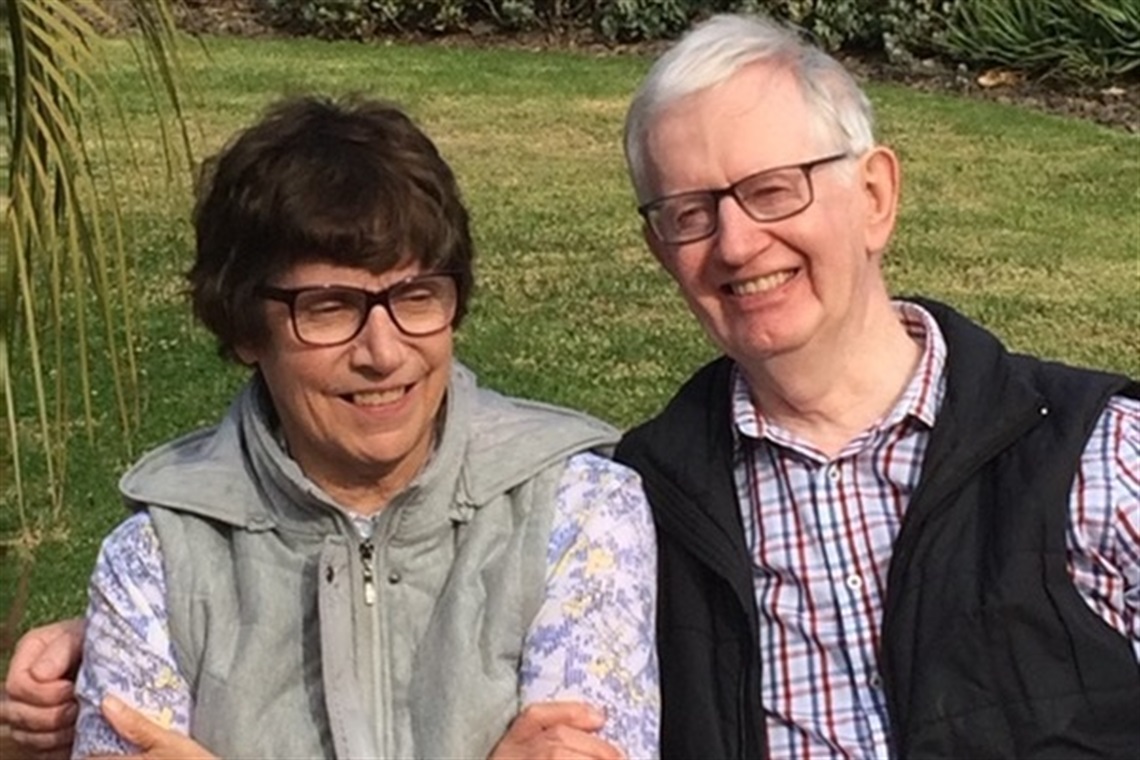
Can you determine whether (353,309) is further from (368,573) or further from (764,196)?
(764,196)

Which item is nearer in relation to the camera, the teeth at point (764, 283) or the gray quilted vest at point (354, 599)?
the gray quilted vest at point (354, 599)

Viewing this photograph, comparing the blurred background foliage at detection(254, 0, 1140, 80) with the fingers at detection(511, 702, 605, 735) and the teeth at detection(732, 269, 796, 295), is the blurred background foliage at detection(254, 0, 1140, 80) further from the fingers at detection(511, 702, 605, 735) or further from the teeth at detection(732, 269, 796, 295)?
the fingers at detection(511, 702, 605, 735)

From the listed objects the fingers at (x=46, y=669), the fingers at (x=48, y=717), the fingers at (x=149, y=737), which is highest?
the fingers at (x=149, y=737)

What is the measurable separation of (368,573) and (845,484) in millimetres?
669

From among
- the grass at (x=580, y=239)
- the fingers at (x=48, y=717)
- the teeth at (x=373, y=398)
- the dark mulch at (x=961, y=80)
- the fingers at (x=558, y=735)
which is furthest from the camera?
the dark mulch at (x=961, y=80)

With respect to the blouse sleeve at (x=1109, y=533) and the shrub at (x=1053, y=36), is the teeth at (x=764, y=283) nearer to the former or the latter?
the blouse sleeve at (x=1109, y=533)

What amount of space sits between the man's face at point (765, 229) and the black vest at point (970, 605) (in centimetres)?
21

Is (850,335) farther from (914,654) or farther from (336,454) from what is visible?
(336,454)

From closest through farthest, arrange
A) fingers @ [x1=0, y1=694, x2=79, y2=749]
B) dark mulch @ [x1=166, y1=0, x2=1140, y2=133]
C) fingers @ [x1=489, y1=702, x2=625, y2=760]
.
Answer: fingers @ [x1=489, y1=702, x2=625, y2=760] → fingers @ [x1=0, y1=694, x2=79, y2=749] → dark mulch @ [x1=166, y1=0, x2=1140, y2=133]

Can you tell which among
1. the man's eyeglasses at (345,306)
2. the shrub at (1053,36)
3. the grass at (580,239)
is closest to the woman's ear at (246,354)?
the man's eyeglasses at (345,306)

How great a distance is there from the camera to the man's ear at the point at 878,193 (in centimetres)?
306

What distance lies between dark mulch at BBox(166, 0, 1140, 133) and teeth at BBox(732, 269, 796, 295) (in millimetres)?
10012

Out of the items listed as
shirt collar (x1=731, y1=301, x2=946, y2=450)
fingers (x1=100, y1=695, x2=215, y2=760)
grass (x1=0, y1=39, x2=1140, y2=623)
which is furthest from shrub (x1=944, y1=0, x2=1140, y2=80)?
fingers (x1=100, y1=695, x2=215, y2=760)

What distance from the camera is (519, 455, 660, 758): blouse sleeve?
9.33 feet
